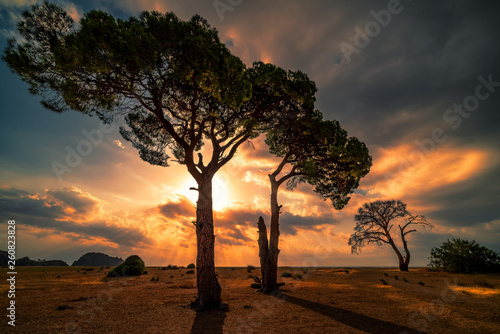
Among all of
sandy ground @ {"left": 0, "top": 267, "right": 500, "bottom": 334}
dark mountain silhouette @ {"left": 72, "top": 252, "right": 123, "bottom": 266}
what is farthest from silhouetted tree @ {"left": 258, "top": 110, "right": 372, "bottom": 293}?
dark mountain silhouette @ {"left": 72, "top": 252, "right": 123, "bottom": 266}

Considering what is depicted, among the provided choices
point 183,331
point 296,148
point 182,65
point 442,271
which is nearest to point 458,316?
point 183,331

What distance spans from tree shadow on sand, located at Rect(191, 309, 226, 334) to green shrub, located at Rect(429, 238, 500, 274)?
29.4 meters

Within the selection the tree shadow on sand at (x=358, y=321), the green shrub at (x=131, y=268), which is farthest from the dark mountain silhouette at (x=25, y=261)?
the tree shadow on sand at (x=358, y=321)

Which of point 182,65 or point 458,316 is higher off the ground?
point 182,65

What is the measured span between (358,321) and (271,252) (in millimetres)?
6927

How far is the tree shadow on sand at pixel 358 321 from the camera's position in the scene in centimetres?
721

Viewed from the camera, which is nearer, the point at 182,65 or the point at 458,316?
the point at 458,316

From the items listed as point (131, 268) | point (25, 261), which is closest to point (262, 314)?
point (131, 268)

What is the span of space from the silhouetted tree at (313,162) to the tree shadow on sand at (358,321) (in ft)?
14.2

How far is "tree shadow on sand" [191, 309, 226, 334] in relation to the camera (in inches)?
290

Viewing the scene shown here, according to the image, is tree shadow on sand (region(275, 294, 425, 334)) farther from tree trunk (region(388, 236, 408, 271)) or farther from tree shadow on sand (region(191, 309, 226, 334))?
tree trunk (region(388, 236, 408, 271))

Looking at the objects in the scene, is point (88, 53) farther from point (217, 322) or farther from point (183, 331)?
point (217, 322)

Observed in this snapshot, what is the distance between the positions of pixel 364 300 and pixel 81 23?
18.7 metres

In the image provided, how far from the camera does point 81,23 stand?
30.9 feet
